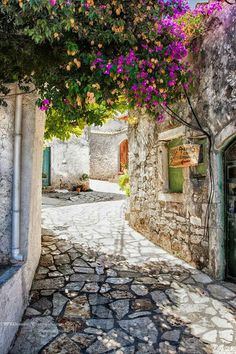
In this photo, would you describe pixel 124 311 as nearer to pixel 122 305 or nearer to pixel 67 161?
pixel 122 305

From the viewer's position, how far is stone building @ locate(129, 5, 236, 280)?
3.89 meters

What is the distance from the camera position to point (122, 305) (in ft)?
11.1

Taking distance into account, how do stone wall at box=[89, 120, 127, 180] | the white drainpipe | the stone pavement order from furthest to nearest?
stone wall at box=[89, 120, 127, 180] → the stone pavement → the white drainpipe

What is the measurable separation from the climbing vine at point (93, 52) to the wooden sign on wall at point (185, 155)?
1.33 metres

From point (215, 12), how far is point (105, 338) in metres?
4.55

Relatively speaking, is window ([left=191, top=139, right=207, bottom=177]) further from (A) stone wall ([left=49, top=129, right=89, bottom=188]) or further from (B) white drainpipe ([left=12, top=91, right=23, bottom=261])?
(A) stone wall ([left=49, top=129, right=89, bottom=188])

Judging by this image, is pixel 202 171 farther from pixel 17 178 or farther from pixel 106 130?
pixel 106 130

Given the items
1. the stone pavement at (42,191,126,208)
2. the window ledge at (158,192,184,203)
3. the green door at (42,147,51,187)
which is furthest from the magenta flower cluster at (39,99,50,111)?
the green door at (42,147,51,187)

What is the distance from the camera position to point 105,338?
9.06 feet

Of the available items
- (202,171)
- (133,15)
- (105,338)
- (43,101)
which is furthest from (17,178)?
Result: (202,171)

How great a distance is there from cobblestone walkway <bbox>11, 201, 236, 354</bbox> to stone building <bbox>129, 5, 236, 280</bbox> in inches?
16.1

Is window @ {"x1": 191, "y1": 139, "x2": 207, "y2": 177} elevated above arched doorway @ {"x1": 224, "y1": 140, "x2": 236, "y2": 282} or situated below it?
above

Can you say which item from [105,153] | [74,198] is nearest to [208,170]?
[74,198]

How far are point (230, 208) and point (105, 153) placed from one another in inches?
669
